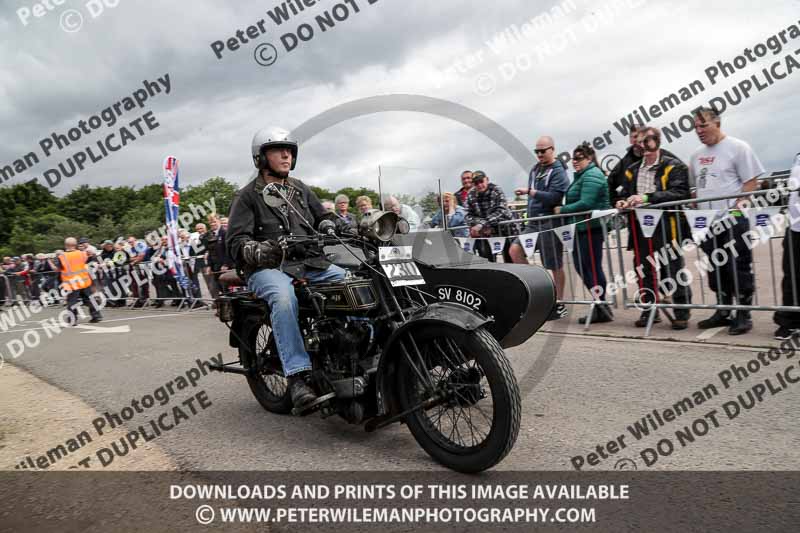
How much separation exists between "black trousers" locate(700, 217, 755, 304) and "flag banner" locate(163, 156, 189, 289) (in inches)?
452

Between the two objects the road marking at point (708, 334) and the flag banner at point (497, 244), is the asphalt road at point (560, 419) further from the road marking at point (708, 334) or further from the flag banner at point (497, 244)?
the flag banner at point (497, 244)

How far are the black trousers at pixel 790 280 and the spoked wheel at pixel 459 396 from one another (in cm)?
386

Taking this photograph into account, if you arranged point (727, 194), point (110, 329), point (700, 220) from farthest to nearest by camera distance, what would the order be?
1. point (110, 329)
2. point (727, 194)
3. point (700, 220)

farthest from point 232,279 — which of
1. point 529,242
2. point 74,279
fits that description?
point 74,279

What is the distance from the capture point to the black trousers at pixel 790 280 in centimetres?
558

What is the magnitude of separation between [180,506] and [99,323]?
10.9m

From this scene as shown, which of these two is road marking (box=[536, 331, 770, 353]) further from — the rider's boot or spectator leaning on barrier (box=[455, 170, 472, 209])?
the rider's boot

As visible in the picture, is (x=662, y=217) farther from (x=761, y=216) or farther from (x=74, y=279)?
(x=74, y=279)

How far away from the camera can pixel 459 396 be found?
318 centimetres

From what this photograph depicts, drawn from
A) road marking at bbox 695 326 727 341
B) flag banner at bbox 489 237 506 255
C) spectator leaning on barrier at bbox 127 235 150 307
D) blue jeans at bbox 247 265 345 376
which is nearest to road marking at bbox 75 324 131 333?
spectator leaning on barrier at bbox 127 235 150 307

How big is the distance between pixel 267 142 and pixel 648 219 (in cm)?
449

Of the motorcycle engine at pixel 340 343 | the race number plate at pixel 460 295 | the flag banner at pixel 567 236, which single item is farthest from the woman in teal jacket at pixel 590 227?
the motorcycle engine at pixel 340 343

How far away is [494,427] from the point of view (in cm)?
290

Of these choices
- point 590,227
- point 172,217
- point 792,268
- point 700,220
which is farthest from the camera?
point 172,217
